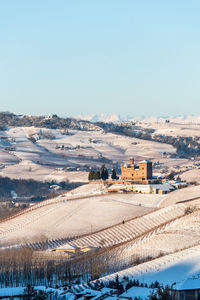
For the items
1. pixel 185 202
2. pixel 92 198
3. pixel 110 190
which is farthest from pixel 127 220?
pixel 110 190

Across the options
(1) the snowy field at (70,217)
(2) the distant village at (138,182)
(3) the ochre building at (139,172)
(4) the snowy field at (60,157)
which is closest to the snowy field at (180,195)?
(1) the snowy field at (70,217)

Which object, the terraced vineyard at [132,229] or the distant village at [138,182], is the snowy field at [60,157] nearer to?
the distant village at [138,182]

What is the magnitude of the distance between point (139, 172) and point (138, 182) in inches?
124

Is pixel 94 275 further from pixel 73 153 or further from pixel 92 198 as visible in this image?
pixel 73 153

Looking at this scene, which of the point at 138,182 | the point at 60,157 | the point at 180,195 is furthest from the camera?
the point at 60,157

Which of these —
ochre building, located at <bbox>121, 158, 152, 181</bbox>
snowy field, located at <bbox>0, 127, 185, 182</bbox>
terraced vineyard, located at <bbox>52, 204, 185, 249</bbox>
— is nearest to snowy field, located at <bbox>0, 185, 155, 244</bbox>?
terraced vineyard, located at <bbox>52, 204, 185, 249</bbox>

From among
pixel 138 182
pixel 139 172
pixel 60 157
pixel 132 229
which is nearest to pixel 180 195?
pixel 138 182

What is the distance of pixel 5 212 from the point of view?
9400 centimetres

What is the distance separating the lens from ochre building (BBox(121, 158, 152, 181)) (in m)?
102

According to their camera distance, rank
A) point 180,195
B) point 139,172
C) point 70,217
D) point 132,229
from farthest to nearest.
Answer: point 139,172 < point 180,195 < point 70,217 < point 132,229

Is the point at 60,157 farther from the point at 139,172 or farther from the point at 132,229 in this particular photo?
the point at 132,229

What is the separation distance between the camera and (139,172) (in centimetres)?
10231

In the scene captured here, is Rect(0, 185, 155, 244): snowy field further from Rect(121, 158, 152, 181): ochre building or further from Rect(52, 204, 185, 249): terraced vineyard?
Rect(121, 158, 152, 181): ochre building

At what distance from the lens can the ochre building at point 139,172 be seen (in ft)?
333
